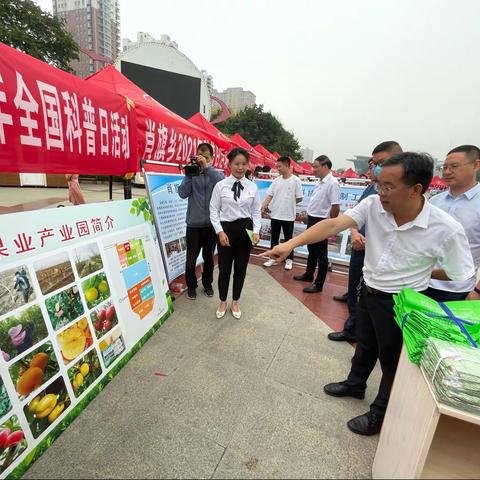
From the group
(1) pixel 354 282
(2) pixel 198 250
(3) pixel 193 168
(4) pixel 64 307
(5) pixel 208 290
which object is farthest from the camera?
(5) pixel 208 290

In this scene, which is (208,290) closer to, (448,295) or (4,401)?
(4,401)

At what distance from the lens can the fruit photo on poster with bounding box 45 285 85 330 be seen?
1579 mm

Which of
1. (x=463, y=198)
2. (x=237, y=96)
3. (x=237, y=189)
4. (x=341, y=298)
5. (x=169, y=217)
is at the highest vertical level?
(x=237, y=96)

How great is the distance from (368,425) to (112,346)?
1.78 m

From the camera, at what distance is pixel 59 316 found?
162cm

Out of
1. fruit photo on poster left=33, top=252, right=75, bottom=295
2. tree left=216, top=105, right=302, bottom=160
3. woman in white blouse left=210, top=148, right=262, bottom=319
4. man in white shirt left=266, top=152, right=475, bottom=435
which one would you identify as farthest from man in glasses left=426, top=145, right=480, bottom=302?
tree left=216, top=105, right=302, bottom=160

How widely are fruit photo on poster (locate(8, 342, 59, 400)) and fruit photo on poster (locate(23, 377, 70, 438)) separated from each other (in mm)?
59

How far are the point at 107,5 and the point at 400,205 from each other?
176 ft

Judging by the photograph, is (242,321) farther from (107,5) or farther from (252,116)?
(107,5)

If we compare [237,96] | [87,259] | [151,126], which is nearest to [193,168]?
[151,126]

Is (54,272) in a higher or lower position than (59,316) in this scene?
higher

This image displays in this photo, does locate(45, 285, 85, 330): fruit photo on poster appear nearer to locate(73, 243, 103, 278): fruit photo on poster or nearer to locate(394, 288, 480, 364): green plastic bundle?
locate(73, 243, 103, 278): fruit photo on poster

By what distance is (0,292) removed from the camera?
1328mm

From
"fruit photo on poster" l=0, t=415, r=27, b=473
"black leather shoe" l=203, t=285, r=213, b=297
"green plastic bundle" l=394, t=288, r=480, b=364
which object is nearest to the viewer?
"green plastic bundle" l=394, t=288, r=480, b=364
